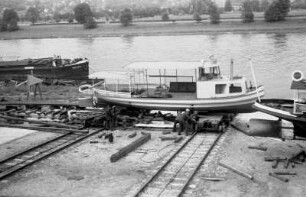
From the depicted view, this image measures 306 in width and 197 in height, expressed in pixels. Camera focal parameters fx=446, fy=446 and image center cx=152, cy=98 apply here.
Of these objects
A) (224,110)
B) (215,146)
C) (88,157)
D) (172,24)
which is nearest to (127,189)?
(88,157)

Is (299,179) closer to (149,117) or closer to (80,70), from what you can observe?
(149,117)

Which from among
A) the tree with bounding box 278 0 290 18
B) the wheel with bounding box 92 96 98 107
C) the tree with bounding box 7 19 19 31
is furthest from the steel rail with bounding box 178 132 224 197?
the tree with bounding box 7 19 19 31

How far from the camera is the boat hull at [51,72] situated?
4388 cm

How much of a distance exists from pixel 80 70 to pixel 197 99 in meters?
23.8

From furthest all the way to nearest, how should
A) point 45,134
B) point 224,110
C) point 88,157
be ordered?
point 224,110 < point 45,134 < point 88,157

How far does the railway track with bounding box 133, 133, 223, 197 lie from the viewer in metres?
14.3

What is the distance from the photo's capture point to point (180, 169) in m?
16.2

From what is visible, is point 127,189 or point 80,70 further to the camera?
point 80,70

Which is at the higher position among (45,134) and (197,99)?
(197,99)

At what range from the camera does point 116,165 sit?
17.0 m

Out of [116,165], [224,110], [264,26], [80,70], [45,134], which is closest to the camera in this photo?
Answer: [116,165]

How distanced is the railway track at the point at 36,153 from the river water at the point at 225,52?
2108cm

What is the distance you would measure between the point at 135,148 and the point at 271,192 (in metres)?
6.74

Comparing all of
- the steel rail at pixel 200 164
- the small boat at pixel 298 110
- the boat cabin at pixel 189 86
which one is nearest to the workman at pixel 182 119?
the steel rail at pixel 200 164
